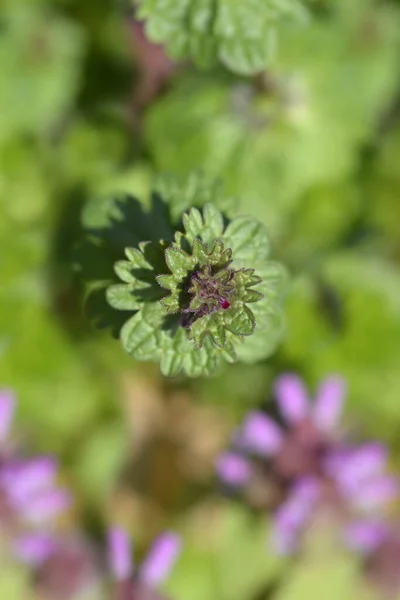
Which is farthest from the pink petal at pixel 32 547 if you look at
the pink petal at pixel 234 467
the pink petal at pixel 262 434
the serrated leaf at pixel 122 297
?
the serrated leaf at pixel 122 297

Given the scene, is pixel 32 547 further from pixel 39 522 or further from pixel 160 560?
pixel 160 560

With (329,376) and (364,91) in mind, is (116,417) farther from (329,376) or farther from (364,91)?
(364,91)

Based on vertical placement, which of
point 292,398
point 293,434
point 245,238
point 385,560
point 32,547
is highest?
point 245,238

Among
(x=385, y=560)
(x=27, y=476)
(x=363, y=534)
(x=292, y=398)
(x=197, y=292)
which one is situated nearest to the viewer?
(x=197, y=292)

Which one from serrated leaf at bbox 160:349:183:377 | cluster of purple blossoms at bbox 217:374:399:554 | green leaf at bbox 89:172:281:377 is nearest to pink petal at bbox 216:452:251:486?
cluster of purple blossoms at bbox 217:374:399:554

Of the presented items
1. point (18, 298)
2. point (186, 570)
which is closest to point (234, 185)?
point (18, 298)

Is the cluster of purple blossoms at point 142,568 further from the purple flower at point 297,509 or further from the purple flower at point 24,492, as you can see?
the purple flower at point 297,509

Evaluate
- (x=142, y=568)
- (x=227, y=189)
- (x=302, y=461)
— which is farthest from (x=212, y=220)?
(x=142, y=568)
